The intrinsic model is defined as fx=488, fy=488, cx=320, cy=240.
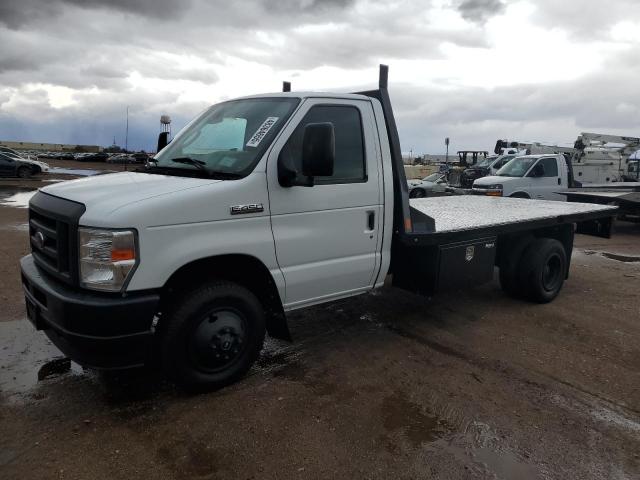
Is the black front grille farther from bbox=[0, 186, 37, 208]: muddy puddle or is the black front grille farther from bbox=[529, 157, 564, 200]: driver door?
bbox=[0, 186, 37, 208]: muddy puddle

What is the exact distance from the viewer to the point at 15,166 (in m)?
26.9

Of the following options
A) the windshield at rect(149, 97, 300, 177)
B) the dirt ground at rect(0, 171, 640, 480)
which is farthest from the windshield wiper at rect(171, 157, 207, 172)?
the dirt ground at rect(0, 171, 640, 480)

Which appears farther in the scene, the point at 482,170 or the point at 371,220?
the point at 482,170

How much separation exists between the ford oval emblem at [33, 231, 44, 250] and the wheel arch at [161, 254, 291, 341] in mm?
1012

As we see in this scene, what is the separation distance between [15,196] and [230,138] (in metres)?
17.9

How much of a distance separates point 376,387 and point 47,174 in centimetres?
3207

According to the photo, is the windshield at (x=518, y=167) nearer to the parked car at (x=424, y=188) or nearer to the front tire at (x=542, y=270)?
the parked car at (x=424, y=188)

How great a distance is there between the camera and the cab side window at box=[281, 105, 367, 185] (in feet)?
13.2

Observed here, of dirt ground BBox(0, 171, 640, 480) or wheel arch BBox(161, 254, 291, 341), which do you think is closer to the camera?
dirt ground BBox(0, 171, 640, 480)

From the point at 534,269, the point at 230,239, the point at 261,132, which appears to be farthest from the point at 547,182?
the point at 230,239

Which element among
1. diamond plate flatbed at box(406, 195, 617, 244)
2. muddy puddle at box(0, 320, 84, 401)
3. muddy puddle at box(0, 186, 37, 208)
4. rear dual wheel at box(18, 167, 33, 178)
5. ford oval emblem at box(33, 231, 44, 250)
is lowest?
muddy puddle at box(0, 320, 84, 401)

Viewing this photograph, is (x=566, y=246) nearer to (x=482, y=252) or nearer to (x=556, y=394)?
(x=482, y=252)

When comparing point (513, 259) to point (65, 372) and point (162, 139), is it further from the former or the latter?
point (65, 372)

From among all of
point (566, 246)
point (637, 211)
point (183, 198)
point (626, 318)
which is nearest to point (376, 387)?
point (183, 198)
